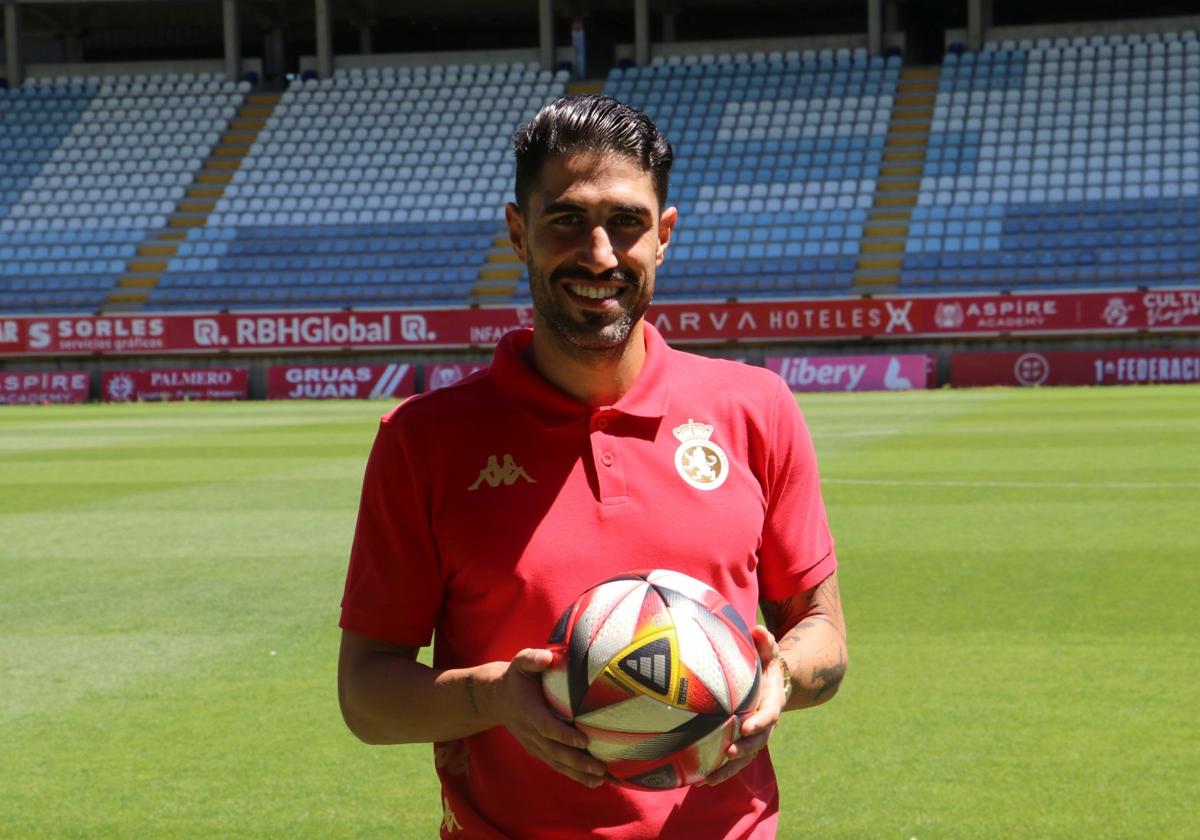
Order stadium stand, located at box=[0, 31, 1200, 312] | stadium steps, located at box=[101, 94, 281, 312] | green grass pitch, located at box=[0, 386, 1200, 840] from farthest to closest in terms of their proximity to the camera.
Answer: stadium steps, located at box=[101, 94, 281, 312]
stadium stand, located at box=[0, 31, 1200, 312]
green grass pitch, located at box=[0, 386, 1200, 840]

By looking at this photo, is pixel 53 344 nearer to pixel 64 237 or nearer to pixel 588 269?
pixel 64 237

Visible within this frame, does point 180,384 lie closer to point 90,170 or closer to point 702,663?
point 90,170

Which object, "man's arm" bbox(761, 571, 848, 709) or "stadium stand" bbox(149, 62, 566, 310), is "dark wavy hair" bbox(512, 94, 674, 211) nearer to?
"man's arm" bbox(761, 571, 848, 709)

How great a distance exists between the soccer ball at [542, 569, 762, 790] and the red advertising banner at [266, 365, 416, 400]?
33241mm

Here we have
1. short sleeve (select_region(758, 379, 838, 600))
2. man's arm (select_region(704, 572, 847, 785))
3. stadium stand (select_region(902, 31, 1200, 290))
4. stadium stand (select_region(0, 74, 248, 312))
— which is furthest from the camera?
stadium stand (select_region(0, 74, 248, 312))

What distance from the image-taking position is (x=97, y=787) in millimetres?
5219

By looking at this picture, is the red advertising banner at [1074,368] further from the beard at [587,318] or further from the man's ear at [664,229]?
the beard at [587,318]

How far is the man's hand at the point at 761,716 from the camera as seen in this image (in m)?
2.40

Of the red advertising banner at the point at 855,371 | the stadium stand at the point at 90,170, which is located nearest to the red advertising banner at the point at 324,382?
the stadium stand at the point at 90,170

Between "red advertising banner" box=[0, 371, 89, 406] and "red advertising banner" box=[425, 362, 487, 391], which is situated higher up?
"red advertising banner" box=[425, 362, 487, 391]

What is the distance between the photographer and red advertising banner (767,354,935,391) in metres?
33.3

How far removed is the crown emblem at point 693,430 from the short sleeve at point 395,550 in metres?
0.45

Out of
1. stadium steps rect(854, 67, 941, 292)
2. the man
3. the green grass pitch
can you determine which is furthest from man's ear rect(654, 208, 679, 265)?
stadium steps rect(854, 67, 941, 292)

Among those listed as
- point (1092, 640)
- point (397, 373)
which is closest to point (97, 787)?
point (1092, 640)
